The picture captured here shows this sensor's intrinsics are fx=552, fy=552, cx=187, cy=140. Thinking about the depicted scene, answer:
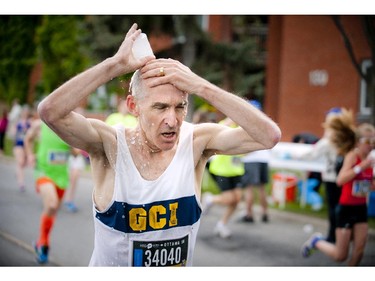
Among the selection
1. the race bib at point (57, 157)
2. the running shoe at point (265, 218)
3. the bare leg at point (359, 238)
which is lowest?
the running shoe at point (265, 218)

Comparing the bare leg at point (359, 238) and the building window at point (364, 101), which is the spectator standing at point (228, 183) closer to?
the bare leg at point (359, 238)

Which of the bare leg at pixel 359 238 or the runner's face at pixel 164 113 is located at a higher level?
the runner's face at pixel 164 113

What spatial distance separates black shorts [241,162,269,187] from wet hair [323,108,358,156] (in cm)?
189

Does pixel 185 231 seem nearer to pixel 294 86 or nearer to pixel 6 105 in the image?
pixel 6 105

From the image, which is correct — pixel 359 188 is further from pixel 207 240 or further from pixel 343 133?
pixel 207 240

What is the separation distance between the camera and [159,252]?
6.95ft

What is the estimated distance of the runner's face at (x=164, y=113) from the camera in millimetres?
1957

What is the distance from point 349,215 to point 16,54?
132 inches

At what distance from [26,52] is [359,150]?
10.5 feet

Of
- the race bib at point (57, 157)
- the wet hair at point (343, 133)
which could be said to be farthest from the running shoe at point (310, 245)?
the race bib at point (57, 157)

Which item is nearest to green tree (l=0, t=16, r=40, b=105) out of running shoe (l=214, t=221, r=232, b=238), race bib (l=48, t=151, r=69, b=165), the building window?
race bib (l=48, t=151, r=69, b=165)

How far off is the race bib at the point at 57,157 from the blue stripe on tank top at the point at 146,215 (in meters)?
3.19
